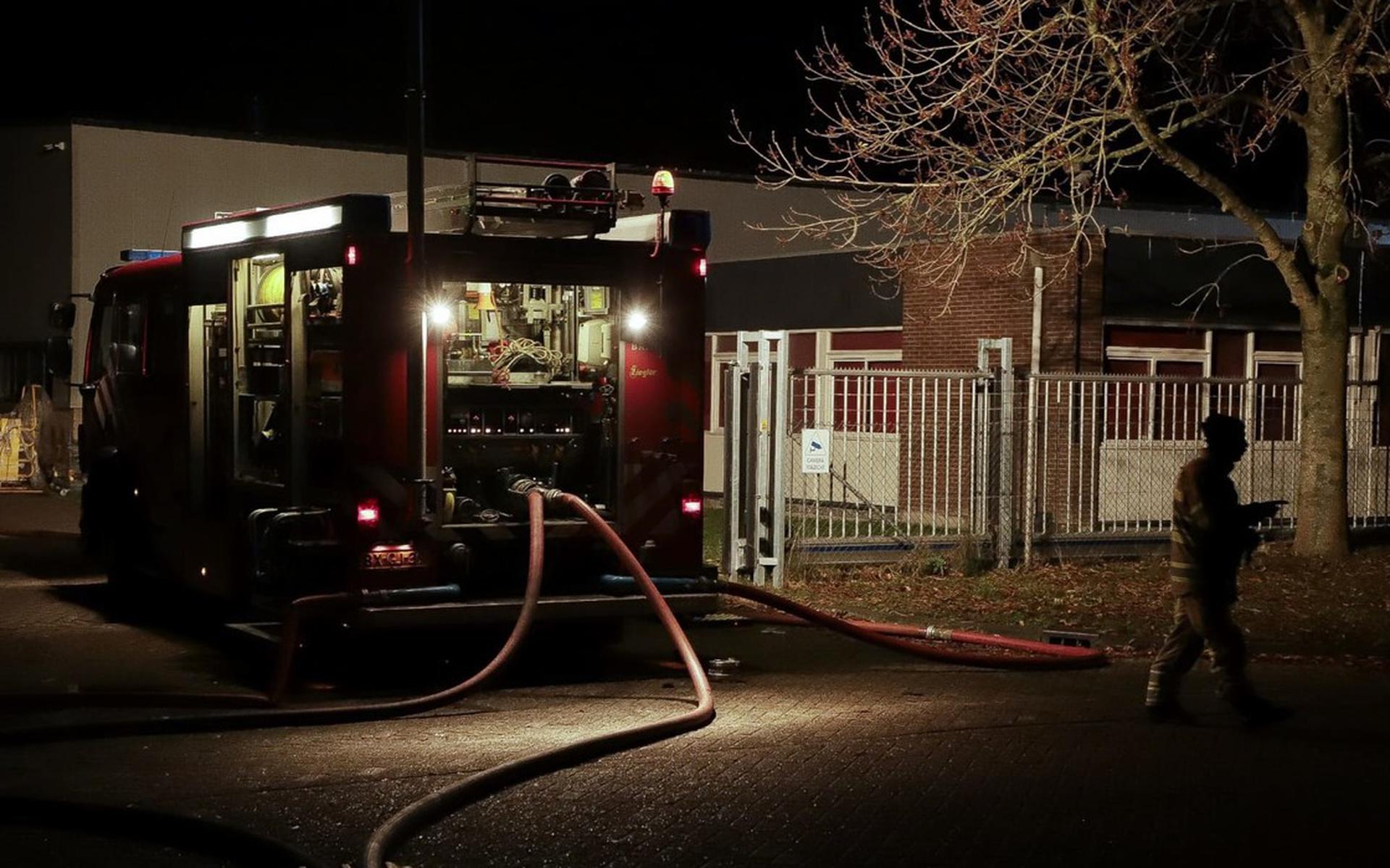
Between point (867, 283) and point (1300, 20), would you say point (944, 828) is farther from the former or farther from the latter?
point (867, 283)

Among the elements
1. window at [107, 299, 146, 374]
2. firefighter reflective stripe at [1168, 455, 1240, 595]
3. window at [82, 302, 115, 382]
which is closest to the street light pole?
window at [107, 299, 146, 374]

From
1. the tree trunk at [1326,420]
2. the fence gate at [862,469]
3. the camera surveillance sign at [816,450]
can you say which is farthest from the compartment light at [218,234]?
the tree trunk at [1326,420]

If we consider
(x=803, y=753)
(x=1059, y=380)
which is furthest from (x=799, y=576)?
(x=803, y=753)

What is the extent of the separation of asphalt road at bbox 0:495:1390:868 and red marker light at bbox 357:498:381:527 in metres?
1.05

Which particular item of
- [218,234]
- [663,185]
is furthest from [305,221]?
→ [663,185]

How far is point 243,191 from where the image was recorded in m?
31.5

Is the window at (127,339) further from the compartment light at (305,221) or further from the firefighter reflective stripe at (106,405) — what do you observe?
the compartment light at (305,221)

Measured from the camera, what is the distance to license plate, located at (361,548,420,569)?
33.8 ft

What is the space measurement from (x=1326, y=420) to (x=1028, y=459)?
9.60 feet

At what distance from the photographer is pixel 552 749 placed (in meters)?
8.16

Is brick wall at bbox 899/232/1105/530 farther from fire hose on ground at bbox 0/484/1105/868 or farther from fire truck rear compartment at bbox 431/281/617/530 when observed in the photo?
fire truck rear compartment at bbox 431/281/617/530

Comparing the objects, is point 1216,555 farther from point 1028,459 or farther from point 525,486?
point 1028,459

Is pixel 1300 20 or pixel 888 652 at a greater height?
pixel 1300 20

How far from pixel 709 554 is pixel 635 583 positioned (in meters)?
6.84
